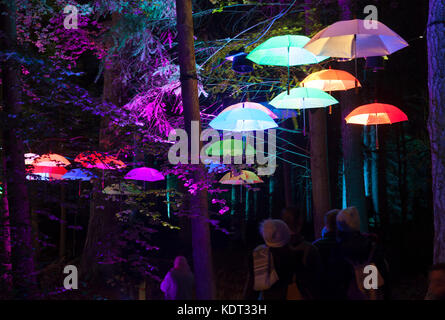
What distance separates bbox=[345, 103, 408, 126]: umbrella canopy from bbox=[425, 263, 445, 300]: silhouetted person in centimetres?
464

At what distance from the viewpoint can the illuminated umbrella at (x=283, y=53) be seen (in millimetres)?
7469

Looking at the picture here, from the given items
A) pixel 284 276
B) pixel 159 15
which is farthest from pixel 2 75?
pixel 159 15

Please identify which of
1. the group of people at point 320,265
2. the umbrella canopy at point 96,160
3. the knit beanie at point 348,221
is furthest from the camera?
the umbrella canopy at point 96,160

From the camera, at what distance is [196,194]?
6.92 m

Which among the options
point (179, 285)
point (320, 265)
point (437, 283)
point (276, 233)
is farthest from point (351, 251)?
point (179, 285)

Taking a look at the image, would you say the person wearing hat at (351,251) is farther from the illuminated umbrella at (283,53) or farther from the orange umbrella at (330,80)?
the illuminated umbrella at (283,53)

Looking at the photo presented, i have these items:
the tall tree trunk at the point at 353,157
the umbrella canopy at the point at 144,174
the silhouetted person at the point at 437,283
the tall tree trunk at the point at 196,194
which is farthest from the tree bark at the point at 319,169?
the silhouetted person at the point at 437,283

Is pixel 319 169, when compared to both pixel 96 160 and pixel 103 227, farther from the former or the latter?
pixel 103 227

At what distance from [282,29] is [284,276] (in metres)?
7.08

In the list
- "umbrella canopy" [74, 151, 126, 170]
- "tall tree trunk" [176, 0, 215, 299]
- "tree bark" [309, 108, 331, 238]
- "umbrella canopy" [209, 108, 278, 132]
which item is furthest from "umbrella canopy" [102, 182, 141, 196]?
"tree bark" [309, 108, 331, 238]

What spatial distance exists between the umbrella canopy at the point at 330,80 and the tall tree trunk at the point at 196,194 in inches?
84.6

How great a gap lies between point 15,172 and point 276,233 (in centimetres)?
377

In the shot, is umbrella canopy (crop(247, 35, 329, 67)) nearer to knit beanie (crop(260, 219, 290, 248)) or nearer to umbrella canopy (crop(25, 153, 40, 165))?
umbrella canopy (crop(25, 153, 40, 165))
